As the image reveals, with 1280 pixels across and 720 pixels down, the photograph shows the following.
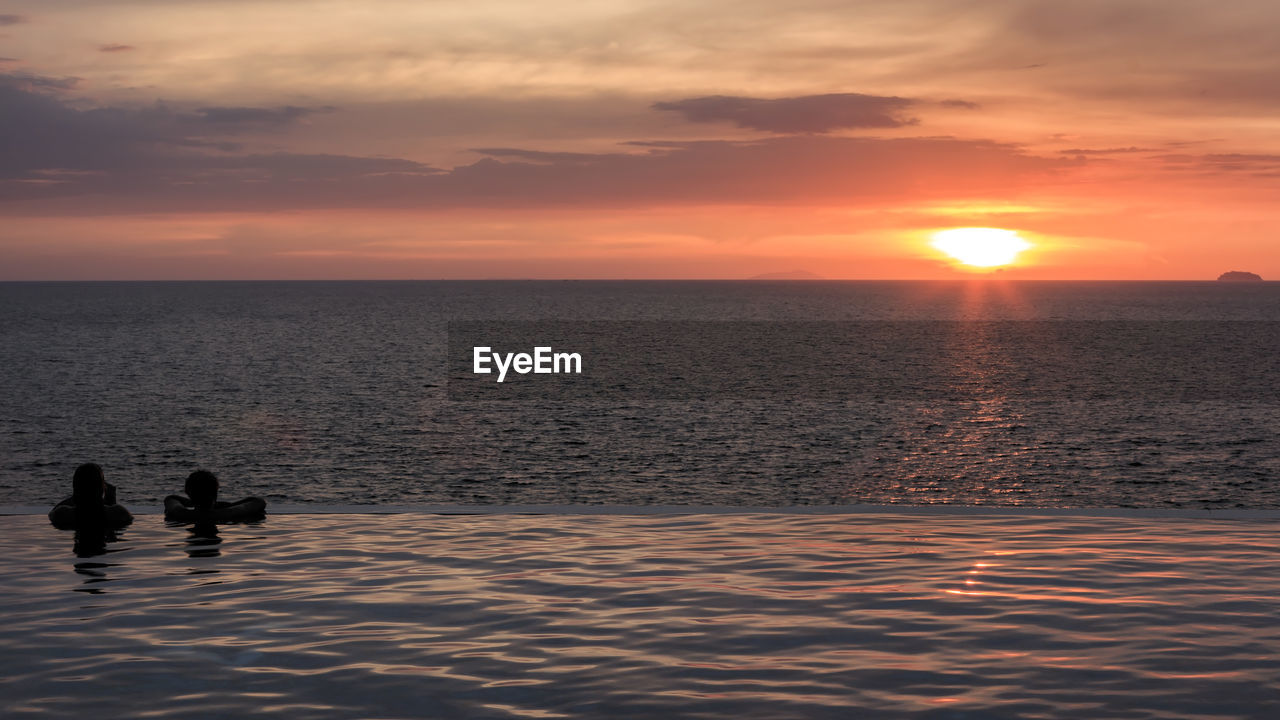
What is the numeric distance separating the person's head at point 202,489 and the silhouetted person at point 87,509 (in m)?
1.17

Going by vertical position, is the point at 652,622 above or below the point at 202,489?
below

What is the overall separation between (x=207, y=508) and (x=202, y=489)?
1.36 ft

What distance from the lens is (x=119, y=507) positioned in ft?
61.3

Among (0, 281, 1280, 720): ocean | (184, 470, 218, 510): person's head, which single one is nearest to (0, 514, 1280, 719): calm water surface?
(0, 281, 1280, 720): ocean

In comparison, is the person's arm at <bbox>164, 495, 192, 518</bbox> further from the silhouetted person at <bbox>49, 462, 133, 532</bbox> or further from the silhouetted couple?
the silhouetted person at <bbox>49, 462, 133, 532</bbox>

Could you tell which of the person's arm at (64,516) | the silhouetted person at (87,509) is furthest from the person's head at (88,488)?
the person's arm at (64,516)

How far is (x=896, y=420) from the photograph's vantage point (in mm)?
58062

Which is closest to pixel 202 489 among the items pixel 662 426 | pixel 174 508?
pixel 174 508

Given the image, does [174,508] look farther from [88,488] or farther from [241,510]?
[88,488]

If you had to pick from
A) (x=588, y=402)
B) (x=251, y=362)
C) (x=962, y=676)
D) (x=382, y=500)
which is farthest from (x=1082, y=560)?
(x=251, y=362)

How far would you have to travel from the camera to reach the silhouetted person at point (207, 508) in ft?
61.8

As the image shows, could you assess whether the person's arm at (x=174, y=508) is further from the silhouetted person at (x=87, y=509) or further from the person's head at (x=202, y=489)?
the silhouetted person at (x=87, y=509)

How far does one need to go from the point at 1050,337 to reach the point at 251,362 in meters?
98.1

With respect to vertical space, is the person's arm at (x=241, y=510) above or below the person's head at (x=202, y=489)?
below
